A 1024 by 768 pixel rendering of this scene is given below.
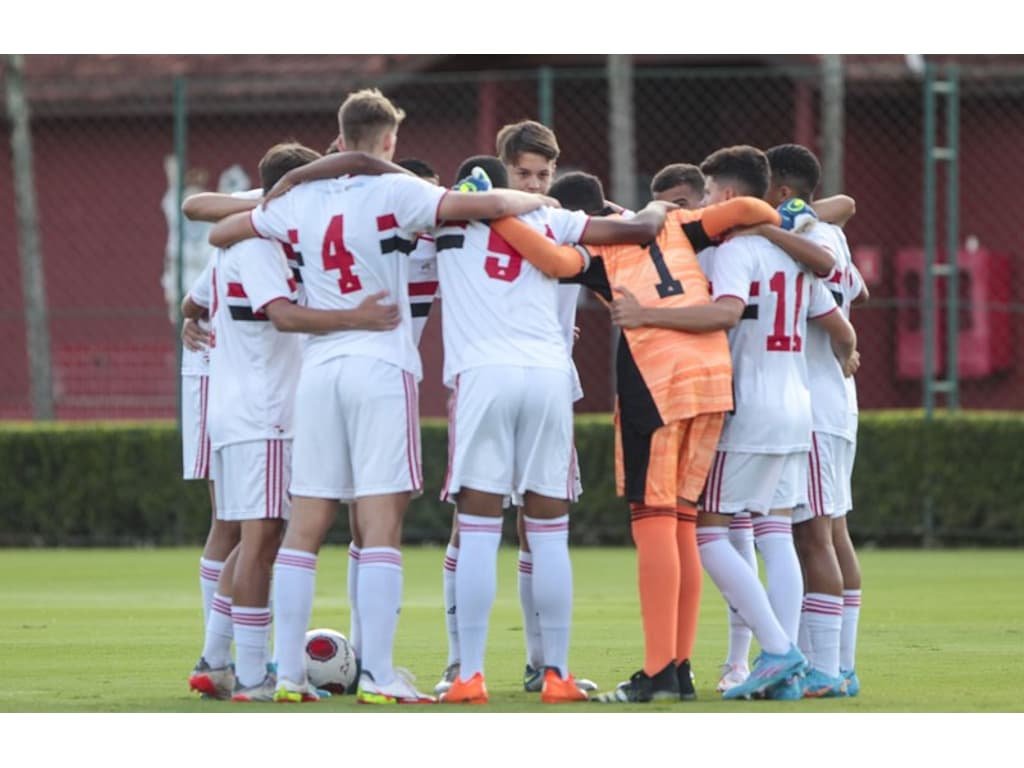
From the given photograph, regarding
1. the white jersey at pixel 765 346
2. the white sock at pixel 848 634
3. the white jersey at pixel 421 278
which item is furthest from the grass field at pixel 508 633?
the white jersey at pixel 421 278

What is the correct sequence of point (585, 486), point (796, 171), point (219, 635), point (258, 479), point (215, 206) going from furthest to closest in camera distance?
point (585, 486), point (215, 206), point (796, 171), point (219, 635), point (258, 479)

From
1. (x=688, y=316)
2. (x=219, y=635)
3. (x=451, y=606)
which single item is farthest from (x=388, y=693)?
(x=688, y=316)

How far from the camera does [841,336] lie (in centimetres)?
786

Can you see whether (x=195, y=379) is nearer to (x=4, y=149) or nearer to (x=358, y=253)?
(x=358, y=253)

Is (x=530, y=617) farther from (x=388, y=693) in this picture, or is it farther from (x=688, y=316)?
(x=688, y=316)

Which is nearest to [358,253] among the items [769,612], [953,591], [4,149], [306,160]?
[306,160]

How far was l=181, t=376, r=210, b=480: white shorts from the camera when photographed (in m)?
8.30

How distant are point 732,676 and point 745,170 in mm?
2047

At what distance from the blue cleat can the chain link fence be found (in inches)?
491

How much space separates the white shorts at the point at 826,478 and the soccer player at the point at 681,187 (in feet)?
3.61

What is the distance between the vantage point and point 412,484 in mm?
7332

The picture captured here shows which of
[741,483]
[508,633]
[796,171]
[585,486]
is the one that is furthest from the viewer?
[585,486]

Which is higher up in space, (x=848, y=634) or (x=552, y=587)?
(x=552, y=587)

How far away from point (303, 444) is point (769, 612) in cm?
187
